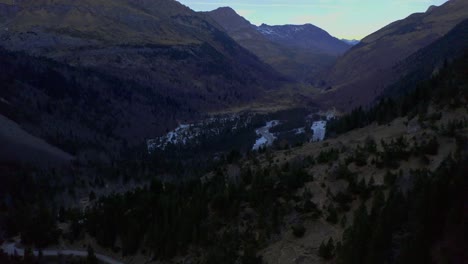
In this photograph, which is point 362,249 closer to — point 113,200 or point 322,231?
point 322,231

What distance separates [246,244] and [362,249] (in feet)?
60.1

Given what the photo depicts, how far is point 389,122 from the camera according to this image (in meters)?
81.1

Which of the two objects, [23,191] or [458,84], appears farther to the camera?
[23,191]

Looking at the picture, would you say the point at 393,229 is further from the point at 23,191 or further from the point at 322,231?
the point at 23,191

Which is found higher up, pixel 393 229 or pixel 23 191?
pixel 393 229

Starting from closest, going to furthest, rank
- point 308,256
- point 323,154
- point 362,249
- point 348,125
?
point 362,249 → point 308,256 → point 323,154 → point 348,125

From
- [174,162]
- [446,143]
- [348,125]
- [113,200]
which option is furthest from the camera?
[174,162]

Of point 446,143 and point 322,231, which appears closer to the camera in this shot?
point 322,231

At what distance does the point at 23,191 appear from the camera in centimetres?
13825

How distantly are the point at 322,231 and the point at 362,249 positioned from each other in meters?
12.7

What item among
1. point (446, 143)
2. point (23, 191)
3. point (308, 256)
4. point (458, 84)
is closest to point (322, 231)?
point (308, 256)

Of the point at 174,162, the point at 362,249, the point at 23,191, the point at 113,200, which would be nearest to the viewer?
the point at 362,249

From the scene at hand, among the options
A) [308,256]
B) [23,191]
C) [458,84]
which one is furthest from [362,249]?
[23,191]

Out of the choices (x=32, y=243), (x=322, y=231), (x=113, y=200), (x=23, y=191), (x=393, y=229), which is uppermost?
(x=393, y=229)
